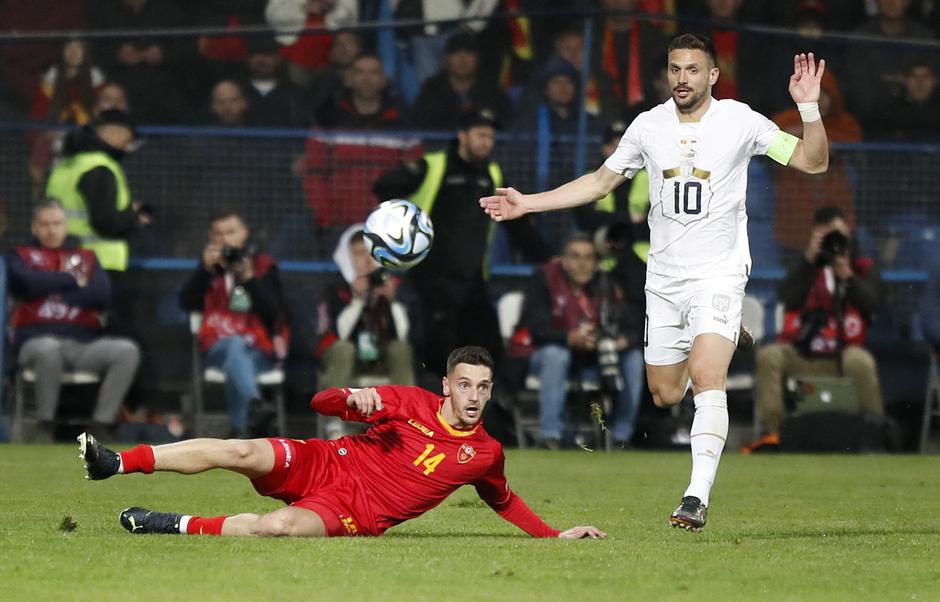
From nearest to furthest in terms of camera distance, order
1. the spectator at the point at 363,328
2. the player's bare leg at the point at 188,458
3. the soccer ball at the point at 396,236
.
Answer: the player's bare leg at the point at 188,458 → the soccer ball at the point at 396,236 → the spectator at the point at 363,328

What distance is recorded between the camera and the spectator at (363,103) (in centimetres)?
1538

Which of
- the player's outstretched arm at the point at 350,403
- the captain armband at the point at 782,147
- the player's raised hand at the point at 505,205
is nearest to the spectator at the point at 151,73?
the player's raised hand at the point at 505,205

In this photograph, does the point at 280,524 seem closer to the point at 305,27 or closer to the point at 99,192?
the point at 99,192

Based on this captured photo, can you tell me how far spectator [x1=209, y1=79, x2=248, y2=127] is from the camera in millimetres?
15484

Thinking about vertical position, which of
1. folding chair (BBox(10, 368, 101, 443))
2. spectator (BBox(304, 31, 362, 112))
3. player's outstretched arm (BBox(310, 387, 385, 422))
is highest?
spectator (BBox(304, 31, 362, 112))

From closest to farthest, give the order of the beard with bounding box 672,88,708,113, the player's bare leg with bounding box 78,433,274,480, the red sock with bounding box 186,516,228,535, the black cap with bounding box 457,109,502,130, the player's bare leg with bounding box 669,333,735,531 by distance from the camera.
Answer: the player's bare leg with bounding box 78,433,274,480
the red sock with bounding box 186,516,228,535
the player's bare leg with bounding box 669,333,735,531
the beard with bounding box 672,88,708,113
the black cap with bounding box 457,109,502,130

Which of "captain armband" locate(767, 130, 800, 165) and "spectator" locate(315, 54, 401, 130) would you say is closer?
"captain armband" locate(767, 130, 800, 165)

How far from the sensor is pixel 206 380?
14.7 metres

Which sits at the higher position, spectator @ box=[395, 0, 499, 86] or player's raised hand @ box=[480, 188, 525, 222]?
spectator @ box=[395, 0, 499, 86]

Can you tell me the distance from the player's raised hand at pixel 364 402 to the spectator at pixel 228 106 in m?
8.69

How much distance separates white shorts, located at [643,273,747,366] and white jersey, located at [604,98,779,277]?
7 centimetres

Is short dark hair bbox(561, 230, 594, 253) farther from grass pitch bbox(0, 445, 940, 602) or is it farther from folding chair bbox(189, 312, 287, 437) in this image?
grass pitch bbox(0, 445, 940, 602)

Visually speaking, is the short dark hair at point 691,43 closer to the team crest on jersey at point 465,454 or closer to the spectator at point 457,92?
the team crest on jersey at point 465,454

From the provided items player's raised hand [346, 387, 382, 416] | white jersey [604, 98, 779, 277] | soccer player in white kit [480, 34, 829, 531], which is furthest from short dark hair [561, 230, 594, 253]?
player's raised hand [346, 387, 382, 416]
